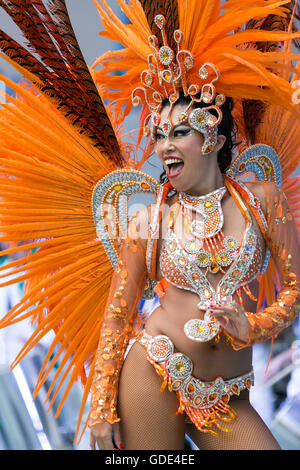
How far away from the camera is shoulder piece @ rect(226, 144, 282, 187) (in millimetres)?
1527

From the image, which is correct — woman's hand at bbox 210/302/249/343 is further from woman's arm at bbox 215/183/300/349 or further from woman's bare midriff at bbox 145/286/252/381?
woman's bare midriff at bbox 145/286/252/381

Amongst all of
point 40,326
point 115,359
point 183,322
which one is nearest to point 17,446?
point 40,326

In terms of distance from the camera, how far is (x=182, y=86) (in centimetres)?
138

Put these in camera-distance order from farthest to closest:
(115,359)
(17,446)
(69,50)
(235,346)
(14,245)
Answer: (17,446), (14,245), (69,50), (115,359), (235,346)

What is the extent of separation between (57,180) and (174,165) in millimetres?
401

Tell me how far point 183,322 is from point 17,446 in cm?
125

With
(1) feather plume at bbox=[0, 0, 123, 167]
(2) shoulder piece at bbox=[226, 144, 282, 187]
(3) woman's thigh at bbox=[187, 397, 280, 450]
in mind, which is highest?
(1) feather plume at bbox=[0, 0, 123, 167]

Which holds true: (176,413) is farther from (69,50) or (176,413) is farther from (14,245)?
(69,50)

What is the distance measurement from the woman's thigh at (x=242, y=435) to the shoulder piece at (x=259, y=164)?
2.08ft

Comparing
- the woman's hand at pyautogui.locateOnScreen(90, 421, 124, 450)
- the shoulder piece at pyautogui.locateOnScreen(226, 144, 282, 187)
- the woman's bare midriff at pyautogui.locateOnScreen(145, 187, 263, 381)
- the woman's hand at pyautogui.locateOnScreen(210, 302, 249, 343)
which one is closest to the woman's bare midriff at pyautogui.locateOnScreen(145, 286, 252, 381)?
the woman's bare midriff at pyautogui.locateOnScreen(145, 187, 263, 381)

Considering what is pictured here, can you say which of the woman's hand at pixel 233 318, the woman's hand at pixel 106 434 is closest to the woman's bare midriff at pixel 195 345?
the woman's hand at pixel 233 318

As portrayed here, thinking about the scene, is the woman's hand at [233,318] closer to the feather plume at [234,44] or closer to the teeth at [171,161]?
the teeth at [171,161]

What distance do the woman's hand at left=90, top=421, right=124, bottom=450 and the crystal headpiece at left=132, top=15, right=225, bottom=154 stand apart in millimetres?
735

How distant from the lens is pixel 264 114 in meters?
1.60
